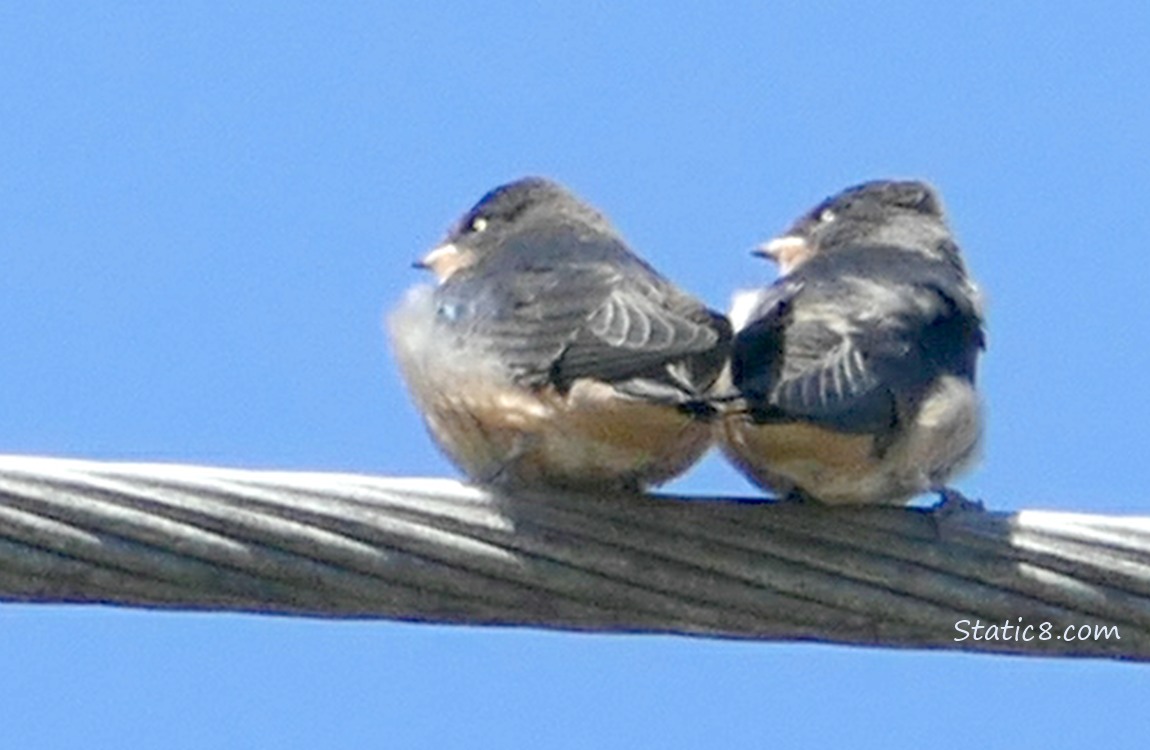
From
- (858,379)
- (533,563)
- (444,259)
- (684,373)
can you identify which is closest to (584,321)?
(684,373)

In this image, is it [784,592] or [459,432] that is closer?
[784,592]

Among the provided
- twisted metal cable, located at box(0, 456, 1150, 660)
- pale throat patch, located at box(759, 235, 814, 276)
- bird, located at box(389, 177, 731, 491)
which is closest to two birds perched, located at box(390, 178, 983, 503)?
bird, located at box(389, 177, 731, 491)

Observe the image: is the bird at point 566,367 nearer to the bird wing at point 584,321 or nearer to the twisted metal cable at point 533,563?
the bird wing at point 584,321

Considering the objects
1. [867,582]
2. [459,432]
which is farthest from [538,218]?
[867,582]

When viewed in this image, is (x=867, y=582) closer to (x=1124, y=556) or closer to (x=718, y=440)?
(x=1124, y=556)

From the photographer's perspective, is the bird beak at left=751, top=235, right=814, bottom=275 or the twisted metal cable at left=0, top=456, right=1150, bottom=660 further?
the bird beak at left=751, top=235, right=814, bottom=275

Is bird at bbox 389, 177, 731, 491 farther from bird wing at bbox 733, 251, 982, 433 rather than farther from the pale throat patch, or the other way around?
the pale throat patch

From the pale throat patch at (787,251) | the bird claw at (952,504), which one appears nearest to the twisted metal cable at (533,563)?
the bird claw at (952,504)
